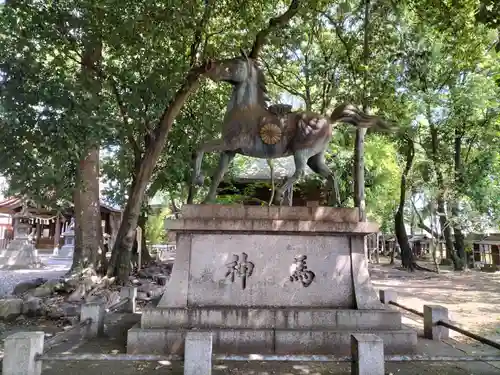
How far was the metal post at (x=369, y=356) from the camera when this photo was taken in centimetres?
414

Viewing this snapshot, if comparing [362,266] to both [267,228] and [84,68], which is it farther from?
[84,68]

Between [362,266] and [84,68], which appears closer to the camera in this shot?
[362,266]

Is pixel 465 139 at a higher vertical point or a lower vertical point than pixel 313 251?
higher

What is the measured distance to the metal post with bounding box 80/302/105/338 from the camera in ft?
20.2

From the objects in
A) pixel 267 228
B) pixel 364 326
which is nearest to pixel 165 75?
pixel 267 228

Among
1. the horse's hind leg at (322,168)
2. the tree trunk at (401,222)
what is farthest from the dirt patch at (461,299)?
the horse's hind leg at (322,168)

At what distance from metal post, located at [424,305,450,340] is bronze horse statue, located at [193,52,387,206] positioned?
3097mm

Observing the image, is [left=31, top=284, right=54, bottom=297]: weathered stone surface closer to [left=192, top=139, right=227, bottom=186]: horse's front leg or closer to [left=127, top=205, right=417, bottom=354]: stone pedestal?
[left=127, top=205, right=417, bottom=354]: stone pedestal

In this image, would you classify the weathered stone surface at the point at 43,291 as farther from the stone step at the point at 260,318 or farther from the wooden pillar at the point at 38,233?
the wooden pillar at the point at 38,233

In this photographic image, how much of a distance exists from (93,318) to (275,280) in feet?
9.68

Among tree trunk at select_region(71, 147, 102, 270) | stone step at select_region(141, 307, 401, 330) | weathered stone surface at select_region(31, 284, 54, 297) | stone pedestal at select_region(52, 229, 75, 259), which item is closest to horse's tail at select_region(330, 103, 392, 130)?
stone step at select_region(141, 307, 401, 330)

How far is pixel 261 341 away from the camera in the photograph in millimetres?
5305

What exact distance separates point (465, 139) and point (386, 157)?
502cm

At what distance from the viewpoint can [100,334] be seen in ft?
20.5
